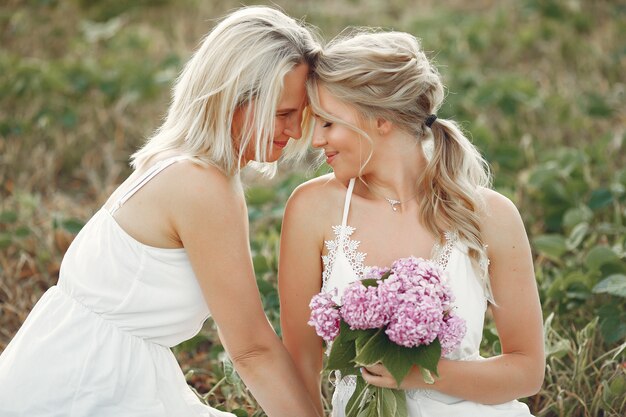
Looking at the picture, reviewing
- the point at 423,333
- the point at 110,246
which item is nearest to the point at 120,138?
the point at 110,246

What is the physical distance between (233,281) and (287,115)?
1.85ft

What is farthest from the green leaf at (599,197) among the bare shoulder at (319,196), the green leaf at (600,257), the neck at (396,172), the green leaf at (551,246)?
the bare shoulder at (319,196)

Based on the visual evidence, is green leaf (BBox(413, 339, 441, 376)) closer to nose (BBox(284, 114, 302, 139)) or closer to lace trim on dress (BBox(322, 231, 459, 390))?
lace trim on dress (BBox(322, 231, 459, 390))

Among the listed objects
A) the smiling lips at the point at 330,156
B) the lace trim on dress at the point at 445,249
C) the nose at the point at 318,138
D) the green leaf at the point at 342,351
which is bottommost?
the green leaf at the point at 342,351

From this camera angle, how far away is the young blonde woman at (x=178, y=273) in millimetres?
2660

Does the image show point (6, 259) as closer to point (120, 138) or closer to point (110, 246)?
point (120, 138)

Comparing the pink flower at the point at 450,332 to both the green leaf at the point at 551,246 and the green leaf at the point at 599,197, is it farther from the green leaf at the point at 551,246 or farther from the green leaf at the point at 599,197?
the green leaf at the point at 599,197

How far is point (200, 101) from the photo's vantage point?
274cm

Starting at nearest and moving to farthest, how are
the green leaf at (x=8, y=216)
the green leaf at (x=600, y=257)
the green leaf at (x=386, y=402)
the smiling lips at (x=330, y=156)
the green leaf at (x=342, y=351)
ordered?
the green leaf at (x=342, y=351) < the green leaf at (x=386, y=402) < the smiling lips at (x=330, y=156) < the green leaf at (x=600, y=257) < the green leaf at (x=8, y=216)

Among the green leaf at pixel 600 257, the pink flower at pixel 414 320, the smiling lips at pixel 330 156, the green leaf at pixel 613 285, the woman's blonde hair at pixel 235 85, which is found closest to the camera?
the pink flower at pixel 414 320

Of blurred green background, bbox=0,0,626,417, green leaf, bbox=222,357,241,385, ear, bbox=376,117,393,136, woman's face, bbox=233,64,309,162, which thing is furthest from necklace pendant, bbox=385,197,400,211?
green leaf, bbox=222,357,241,385

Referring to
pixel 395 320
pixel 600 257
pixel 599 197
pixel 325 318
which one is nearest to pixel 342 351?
pixel 325 318

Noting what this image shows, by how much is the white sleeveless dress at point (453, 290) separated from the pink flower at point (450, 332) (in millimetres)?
274

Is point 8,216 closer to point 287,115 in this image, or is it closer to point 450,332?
point 287,115
